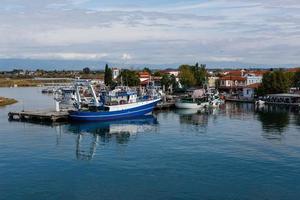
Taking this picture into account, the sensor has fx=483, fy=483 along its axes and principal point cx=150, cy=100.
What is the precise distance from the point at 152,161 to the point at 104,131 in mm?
18186

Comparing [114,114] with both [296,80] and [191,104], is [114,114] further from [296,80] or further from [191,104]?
[296,80]

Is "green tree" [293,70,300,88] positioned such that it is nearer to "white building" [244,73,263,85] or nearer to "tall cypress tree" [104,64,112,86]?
"white building" [244,73,263,85]

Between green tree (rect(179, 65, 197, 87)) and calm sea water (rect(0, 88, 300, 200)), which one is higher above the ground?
green tree (rect(179, 65, 197, 87))

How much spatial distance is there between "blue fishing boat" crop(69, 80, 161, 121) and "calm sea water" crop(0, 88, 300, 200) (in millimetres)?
3405

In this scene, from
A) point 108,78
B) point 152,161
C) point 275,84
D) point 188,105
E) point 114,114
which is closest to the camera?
point 152,161

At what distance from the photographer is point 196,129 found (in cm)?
5178

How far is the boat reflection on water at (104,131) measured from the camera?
134 ft

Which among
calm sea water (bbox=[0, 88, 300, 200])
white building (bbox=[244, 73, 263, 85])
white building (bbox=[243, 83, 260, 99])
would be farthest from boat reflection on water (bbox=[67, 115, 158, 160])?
white building (bbox=[244, 73, 263, 85])

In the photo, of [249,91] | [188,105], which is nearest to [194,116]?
[188,105]

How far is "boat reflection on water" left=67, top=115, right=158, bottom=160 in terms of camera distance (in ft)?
134

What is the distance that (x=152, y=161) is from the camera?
3447cm

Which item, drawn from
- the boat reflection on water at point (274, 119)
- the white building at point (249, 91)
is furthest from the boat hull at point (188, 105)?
the white building at point (249, 91)

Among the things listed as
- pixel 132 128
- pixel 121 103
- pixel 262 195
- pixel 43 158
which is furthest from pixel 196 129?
pixel 262 195

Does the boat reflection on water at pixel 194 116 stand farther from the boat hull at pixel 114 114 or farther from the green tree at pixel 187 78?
the green tree at pixel 187 78
